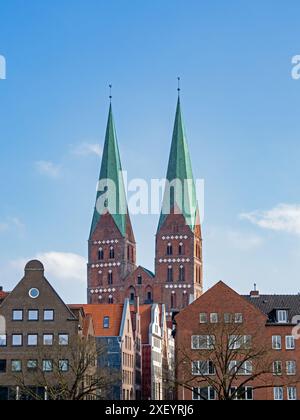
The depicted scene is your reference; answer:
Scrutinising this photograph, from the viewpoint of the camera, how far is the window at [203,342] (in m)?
67.8

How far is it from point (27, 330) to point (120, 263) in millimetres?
98646

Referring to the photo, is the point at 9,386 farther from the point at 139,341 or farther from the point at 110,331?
the point at 139,341

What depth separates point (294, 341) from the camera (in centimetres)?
7544

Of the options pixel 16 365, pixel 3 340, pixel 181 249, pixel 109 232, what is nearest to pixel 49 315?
pixel 3 340

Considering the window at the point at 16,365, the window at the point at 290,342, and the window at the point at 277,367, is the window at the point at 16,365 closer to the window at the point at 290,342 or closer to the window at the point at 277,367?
the window at the point at 277,367

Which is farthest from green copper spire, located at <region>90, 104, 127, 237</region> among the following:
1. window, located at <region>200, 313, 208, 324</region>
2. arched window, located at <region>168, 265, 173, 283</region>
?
window, located at <region>200, 313, 208, 324</region>

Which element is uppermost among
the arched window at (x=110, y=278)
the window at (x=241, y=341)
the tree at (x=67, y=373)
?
the arched window at (x=110, y=278)

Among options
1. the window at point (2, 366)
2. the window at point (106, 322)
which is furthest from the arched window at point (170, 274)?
the window at point (2, 366)

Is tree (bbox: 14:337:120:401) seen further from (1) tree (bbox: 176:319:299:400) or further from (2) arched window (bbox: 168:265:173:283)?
(2) arched window (bbox: 168:265:173:283)

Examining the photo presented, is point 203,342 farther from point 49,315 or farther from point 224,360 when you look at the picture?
point 49,315

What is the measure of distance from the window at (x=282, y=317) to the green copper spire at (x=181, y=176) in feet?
329
